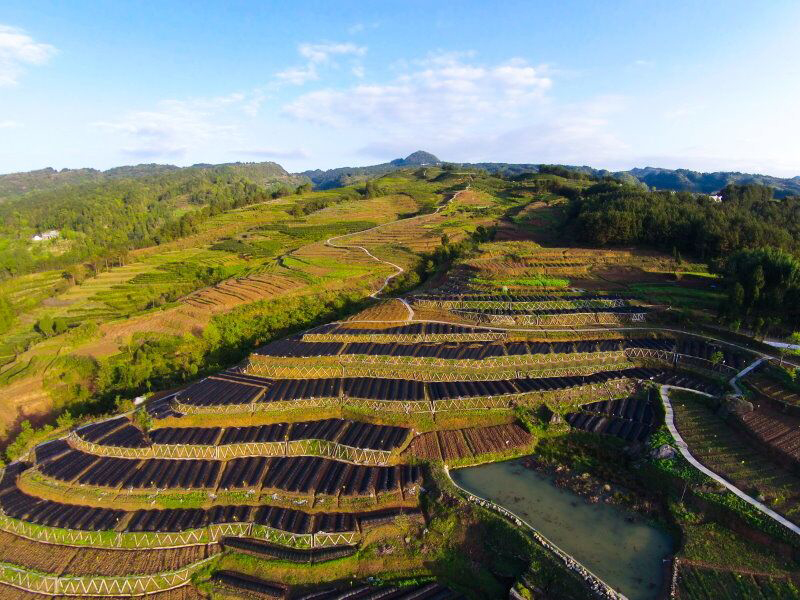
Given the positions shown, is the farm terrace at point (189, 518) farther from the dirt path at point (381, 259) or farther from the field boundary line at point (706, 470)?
the dirt path at point (381, 259)

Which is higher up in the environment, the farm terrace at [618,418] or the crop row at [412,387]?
the crop row at [412,387]

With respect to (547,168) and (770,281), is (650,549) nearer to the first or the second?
(770,281)

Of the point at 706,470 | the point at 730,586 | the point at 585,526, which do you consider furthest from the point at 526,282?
the point at 730,586

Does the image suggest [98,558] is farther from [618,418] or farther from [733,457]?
[733,457]

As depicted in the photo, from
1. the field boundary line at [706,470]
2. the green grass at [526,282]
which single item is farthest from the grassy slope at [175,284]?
the field boundary line at [706,470]

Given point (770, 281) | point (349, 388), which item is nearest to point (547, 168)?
point (770, 281)

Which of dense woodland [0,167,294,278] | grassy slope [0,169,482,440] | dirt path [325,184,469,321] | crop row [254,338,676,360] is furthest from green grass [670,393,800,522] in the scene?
dense woodland [0,167,294,278]
